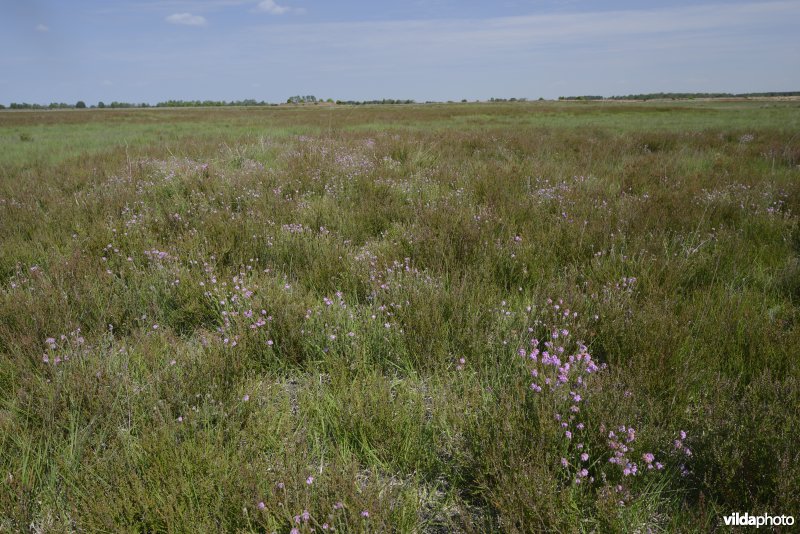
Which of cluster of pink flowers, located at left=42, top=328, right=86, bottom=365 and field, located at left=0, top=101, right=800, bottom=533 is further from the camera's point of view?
cluster of pink flowers, located at left=42, top=328, right=86, bottom=365

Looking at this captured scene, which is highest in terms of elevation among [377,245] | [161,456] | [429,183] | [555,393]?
[429,183]

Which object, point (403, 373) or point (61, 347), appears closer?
point (61, 347)

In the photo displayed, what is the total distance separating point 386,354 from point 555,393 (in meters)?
1.12

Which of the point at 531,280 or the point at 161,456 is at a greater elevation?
the point at 531,280

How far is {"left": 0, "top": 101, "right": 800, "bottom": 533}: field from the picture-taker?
5.22 feet

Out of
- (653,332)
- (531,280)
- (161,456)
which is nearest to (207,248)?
(161,456)

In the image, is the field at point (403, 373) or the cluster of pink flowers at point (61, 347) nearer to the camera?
the field at point (403, 373)

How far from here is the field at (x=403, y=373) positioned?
A: 5.22 ft

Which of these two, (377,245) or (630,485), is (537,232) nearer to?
(377,245)

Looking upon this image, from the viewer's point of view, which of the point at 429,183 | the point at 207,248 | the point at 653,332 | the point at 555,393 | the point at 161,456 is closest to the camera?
the point at 161,456

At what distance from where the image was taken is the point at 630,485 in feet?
5.39

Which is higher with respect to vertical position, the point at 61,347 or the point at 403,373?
the point at 61,347

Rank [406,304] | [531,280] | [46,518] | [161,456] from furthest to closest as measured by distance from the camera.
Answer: [531,280] → [406,304] → [161,456] → [46,518]

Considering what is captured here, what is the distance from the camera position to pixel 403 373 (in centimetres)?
259
